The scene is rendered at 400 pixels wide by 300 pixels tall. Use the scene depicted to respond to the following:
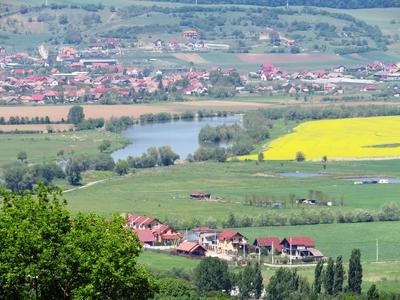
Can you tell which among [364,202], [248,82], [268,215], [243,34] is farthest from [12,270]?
[243,34]

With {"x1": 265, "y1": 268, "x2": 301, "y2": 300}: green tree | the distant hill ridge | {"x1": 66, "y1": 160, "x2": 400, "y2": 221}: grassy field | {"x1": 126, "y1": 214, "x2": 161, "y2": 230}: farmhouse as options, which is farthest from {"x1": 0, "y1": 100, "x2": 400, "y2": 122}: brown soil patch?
the distant hill ridge

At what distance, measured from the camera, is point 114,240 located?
35.9 ft

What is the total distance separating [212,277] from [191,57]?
192 ft

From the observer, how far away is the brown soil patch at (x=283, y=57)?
77.9m

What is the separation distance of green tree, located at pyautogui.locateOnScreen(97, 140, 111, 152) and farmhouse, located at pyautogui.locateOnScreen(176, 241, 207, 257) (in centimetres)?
1595

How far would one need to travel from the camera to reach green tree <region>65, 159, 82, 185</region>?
116 feet

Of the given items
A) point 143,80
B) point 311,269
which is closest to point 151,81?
point 143,80

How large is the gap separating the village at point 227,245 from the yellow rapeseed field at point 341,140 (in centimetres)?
1349

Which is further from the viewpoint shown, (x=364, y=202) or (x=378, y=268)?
(x=364, y=202)

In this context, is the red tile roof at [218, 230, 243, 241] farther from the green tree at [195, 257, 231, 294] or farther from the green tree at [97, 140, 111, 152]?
the green tree at [97, 140, 111, 152]

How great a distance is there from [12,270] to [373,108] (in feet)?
142

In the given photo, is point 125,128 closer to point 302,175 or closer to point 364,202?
point 302,175


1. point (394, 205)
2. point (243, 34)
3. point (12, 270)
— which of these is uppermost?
point (12, 270)

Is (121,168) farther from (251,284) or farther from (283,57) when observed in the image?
(283,57)
